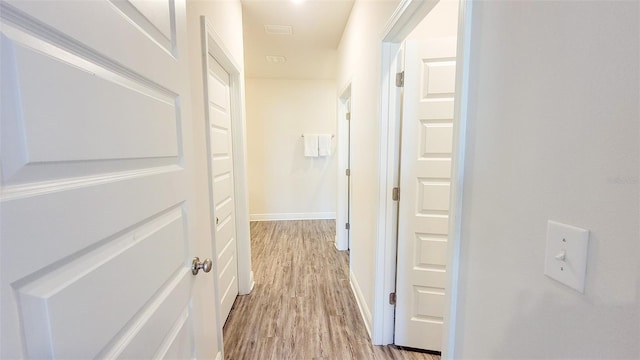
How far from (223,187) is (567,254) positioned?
1.88 metres

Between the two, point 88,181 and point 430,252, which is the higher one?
point 88,181

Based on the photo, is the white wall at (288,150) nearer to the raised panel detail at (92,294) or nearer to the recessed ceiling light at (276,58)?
the recessed ceiling light at (276,58)

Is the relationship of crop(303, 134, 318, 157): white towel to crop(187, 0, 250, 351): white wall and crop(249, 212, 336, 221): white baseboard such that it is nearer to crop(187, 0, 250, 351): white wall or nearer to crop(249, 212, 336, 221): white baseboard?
crop(249, 212, 336, 221): white baseboard

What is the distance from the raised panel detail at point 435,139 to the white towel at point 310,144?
3.16 meters

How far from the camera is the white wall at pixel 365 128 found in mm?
1721

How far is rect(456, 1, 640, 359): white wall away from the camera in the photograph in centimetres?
41

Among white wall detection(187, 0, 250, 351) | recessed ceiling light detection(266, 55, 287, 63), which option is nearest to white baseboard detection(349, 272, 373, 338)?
white wall detection(187, 0, 250, 351)

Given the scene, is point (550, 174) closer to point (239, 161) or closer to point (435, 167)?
point (435, 167)

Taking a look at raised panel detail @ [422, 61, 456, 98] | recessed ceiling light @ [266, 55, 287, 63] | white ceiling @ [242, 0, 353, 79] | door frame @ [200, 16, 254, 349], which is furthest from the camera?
recessed ceiling light @ [266, 55, 287, 63]

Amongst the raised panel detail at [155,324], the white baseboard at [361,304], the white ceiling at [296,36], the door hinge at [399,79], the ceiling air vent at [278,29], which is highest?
the white ceiling at [296,36]

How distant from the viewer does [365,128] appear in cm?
205

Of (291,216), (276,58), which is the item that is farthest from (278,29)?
(291,216)

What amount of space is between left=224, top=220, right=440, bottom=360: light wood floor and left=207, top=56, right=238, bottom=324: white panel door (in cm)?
24

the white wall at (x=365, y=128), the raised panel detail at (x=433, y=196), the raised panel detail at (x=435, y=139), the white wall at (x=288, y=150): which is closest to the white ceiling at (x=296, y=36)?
the white wall at (x=365, y=128)
